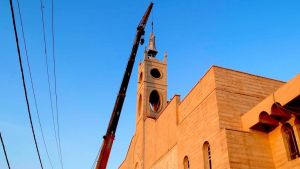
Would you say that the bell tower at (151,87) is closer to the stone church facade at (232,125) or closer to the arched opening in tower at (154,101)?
the arched opening in tower at (154,101)

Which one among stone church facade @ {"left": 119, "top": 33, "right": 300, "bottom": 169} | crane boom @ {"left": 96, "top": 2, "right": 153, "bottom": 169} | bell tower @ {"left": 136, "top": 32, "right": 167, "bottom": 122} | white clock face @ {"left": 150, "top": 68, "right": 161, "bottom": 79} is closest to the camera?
stone church facade @ {"left": 119, "top": 33, "right": 300, "bottom": 169}

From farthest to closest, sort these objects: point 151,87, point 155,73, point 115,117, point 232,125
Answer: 1. point 155,73
2. point 151,87
3. point 232,125
4. point 115,117

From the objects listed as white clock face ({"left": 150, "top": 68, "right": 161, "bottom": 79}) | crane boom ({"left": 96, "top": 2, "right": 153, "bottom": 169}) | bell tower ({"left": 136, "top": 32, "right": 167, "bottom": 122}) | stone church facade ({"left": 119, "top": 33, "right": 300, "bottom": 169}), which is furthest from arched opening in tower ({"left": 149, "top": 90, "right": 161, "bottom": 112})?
crane boom ({"left": 96, "top": 2, "right": 153, "bottom": 169})

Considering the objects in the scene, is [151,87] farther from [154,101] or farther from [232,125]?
[232,125]

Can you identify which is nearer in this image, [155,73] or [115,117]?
[115,117]

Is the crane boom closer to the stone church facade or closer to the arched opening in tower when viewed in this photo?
the stone church facade

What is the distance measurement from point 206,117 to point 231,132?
239cm

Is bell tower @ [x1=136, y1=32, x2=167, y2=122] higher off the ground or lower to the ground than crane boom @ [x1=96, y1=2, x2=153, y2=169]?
higher

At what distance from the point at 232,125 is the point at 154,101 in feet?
56.3

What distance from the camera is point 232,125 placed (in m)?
16.2

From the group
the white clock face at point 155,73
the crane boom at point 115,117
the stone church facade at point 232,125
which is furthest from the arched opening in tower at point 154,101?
the crane boom at point 115,117

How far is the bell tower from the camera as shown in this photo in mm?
30953

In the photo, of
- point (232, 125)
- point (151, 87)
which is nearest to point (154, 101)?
point (151, 87)

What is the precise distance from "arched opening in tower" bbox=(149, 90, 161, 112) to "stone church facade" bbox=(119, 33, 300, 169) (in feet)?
24.0
